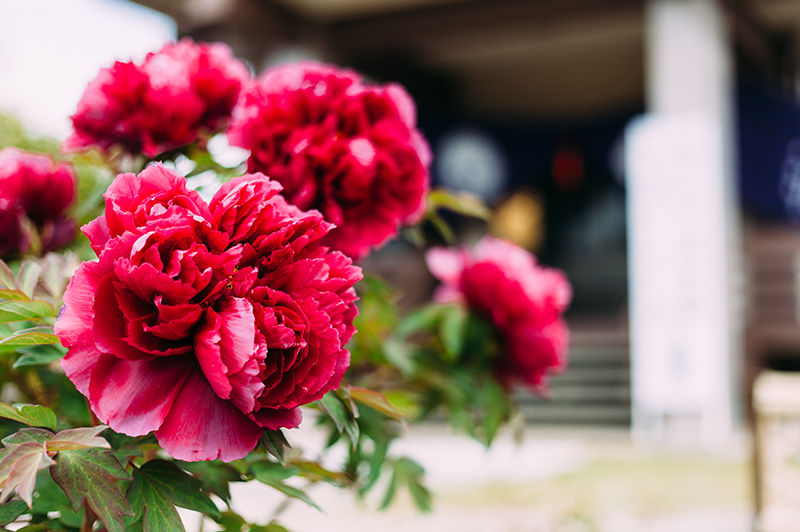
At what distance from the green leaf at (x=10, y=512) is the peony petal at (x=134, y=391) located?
0.11 metres

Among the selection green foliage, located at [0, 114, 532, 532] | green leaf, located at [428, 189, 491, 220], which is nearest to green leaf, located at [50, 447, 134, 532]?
green foliage, located at [0, 114, 532, 532]

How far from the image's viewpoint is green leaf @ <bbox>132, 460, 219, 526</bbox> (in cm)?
47

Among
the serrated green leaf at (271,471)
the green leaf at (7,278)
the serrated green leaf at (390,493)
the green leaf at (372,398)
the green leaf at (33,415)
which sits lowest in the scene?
the serrated green leaf at (390,493)

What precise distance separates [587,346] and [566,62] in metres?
3.48

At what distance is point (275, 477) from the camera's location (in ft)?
1.88

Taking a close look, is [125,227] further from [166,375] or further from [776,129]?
[776,129]

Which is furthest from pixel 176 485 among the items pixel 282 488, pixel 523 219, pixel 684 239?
pixel 523 219

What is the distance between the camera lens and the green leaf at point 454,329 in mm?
870

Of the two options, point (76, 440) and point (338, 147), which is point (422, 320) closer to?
point (338, 147)

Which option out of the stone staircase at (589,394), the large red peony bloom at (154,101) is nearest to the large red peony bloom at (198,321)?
the large red peony bloom at (154,101)

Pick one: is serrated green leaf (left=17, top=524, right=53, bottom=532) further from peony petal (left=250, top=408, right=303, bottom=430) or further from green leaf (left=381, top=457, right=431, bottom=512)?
green leaf (left=381, top=457, right=431, bottom=512)

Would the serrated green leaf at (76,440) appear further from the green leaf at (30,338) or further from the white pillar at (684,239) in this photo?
the white pillar at (684,239)

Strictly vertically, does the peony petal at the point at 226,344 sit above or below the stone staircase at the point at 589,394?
above

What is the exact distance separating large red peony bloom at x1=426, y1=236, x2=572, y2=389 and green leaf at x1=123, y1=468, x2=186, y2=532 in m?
0.52
